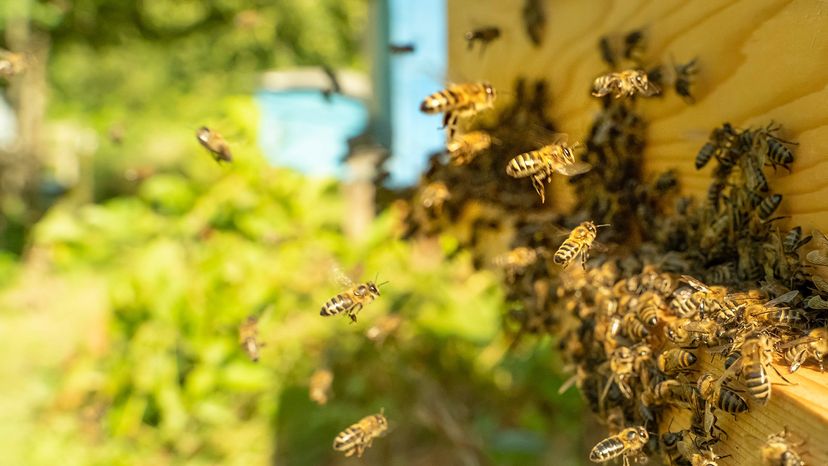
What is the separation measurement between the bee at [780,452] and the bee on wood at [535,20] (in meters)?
2.52

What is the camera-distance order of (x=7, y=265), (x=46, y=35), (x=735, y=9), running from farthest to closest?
(x=46, y=35), (x=7, y=265), (x=735, y=9)

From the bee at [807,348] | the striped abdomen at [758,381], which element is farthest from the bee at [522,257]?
the striped abdomen at [758,381]

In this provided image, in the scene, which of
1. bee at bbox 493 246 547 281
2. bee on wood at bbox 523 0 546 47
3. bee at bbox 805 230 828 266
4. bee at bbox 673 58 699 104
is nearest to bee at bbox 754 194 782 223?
bee at bbox 805 230 828 266

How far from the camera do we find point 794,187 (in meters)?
1.76

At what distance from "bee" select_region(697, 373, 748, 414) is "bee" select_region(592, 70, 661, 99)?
108cm

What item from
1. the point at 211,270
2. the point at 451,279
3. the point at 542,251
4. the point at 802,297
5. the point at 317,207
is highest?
the point at 802,297

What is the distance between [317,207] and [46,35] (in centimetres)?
1199

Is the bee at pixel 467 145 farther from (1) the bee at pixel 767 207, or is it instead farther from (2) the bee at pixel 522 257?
(1) the bee at pixel 767 207

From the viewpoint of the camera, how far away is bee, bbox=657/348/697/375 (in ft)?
5.45

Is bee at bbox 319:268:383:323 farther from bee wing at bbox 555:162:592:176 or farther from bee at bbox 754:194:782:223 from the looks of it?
bee at bbox 754:194:782:223

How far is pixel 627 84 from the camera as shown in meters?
2.26

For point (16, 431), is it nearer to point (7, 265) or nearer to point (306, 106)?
point (7, 265)

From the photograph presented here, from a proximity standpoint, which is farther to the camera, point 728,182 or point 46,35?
point 46,35

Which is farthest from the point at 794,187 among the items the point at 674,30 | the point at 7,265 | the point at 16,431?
the point at 7,265
